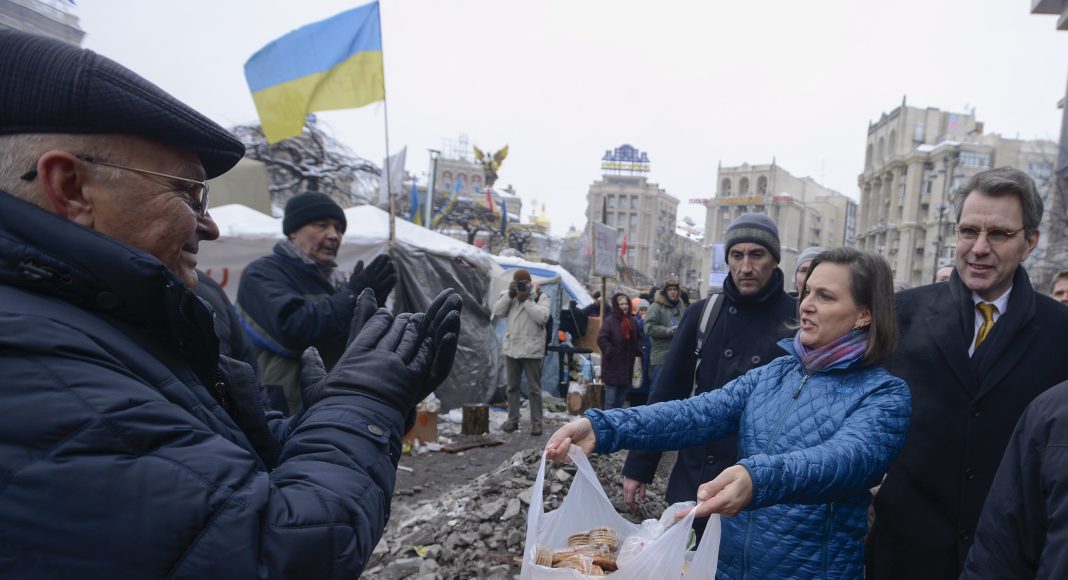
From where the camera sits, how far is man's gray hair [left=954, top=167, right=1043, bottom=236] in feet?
7.12

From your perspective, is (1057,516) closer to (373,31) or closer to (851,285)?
(851,285)

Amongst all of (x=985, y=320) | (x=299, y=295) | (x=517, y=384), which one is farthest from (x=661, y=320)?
(x=985, y=320)

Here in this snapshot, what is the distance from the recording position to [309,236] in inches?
143

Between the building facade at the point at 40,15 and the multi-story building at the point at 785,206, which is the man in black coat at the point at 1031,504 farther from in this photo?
the multi-story building at the point at 785,206

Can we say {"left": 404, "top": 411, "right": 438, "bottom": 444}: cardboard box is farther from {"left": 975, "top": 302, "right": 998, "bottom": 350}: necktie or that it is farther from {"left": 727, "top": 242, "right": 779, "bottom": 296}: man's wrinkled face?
{"left": 975, "top": 302, "right": 998, "bottom": 350}: necktie

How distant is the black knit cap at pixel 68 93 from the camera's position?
940 millimetres

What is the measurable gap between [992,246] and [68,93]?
2.91 metres

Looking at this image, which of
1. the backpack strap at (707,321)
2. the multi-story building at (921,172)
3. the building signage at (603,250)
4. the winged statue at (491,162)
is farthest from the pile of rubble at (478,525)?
the multi-story building at (921,172)

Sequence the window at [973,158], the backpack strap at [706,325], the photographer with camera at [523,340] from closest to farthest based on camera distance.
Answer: the backpack strap at [706,325], the photographer with camera at [523,340], the window at [973,158]

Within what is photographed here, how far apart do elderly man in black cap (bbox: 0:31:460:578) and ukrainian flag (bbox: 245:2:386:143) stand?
541 cm

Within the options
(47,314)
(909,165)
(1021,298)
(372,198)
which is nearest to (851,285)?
(1021,298)

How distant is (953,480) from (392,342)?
216 centimetres

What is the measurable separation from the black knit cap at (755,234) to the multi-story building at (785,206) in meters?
82.6

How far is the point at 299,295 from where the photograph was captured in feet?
11.4
